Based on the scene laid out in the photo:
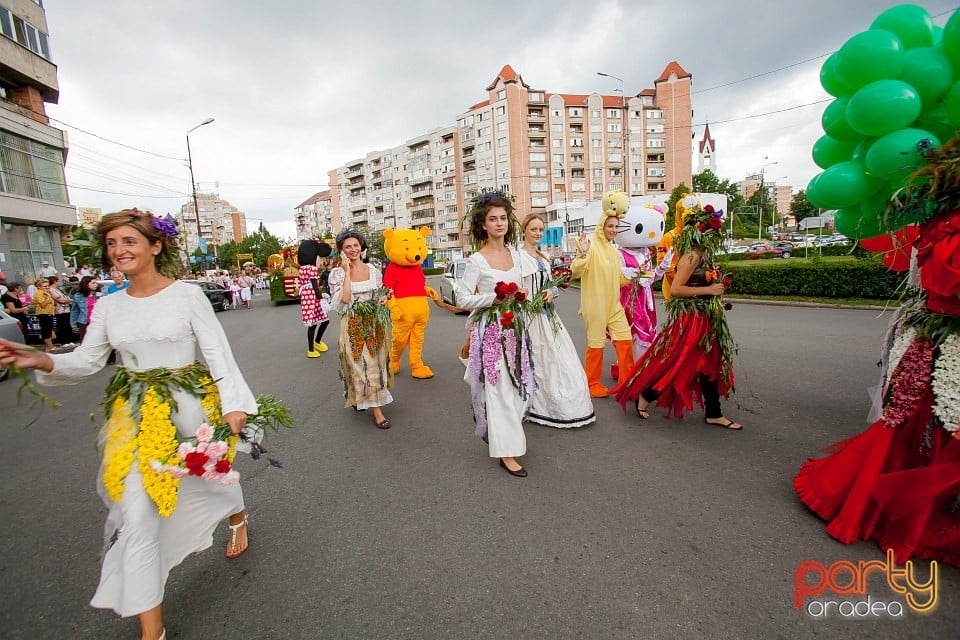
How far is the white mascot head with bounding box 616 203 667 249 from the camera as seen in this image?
5.56m

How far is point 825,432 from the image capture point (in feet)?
12.8

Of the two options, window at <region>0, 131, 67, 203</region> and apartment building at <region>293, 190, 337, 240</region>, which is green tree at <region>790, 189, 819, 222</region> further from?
apartment building at <region>293, 190, 337, 240</region>

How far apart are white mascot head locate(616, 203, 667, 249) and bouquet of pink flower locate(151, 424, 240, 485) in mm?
4724

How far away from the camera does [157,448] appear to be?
6.88ft

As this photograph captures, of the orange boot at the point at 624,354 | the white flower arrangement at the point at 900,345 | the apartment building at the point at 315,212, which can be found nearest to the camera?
the white flower arrangement at the point at 900,345

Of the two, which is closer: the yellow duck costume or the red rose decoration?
the red rose decoration

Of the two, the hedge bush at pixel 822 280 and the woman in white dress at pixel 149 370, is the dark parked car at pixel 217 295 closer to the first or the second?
the woman in white dress at pixel 149 370

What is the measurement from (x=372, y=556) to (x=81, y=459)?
3459 millimetres

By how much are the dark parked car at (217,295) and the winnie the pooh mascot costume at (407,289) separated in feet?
49.0

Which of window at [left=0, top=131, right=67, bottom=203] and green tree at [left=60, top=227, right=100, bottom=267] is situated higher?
window at [left=0, top=131, right=67, bottom=203]

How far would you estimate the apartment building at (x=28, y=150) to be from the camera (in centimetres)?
1772

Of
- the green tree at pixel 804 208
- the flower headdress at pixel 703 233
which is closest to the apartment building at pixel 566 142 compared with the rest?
the green tree at pixel 804 208

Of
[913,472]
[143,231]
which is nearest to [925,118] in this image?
[913,472]

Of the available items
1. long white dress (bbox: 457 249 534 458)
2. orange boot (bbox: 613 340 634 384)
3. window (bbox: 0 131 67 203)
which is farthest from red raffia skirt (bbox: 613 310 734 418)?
window (bbox: 0 131 67 203)
